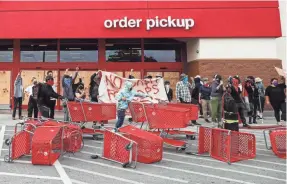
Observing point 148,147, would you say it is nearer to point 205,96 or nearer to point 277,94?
point 277,94

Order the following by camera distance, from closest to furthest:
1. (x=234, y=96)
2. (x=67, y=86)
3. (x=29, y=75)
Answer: (x=234, y=96) → (x=67, y=86) → (x=29, y=75)

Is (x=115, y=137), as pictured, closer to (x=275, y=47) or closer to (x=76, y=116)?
(x=76, y=116)

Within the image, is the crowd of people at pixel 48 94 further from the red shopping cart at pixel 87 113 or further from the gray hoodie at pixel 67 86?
the red shopping cart at pixel 87 113

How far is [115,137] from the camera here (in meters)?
7.71

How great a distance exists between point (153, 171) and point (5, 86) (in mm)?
16045

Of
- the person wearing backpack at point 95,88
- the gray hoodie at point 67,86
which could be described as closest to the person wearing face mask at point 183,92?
the person wearing backpack at point 95,88

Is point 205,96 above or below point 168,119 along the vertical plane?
above

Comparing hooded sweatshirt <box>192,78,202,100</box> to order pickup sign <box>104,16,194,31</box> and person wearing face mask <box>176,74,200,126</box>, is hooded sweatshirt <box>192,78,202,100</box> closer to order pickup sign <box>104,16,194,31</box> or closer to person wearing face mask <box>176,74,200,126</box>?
person wearing face mask <box>176,74,200,126</box>

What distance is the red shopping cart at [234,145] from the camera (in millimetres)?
7922

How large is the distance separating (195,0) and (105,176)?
583 inches

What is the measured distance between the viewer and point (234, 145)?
8.09 m

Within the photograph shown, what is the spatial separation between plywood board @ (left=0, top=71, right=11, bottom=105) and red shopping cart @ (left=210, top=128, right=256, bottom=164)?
50.8ft

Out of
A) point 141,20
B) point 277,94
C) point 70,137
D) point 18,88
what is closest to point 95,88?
point 18,88

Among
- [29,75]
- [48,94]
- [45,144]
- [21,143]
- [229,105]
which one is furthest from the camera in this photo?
[29,75]
